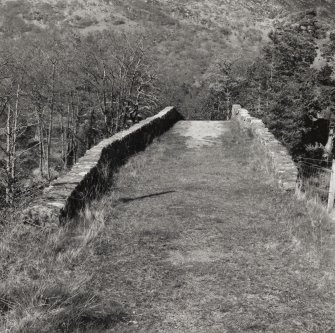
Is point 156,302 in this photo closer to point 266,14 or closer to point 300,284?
point 300,284

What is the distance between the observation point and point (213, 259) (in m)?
5.39

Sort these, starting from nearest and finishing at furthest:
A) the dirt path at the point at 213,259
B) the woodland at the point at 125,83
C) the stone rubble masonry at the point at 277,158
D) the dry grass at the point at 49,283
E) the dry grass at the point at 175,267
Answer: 1. the dry grass at the point at 49,283
2. the dry grass at the point at 175,267
3. the dirt path at the point at 213,259
4. the stone rubble masonry at the point at 277,158
5. the woodland at the point at 125,83

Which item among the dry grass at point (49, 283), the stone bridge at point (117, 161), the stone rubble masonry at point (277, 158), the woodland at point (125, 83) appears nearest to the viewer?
the dry grass at point (49, 283)

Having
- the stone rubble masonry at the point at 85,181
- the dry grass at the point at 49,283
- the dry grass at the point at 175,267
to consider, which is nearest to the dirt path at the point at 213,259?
the dry grass at the point at 175,267

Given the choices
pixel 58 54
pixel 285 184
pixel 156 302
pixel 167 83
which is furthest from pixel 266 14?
pixel 156 302

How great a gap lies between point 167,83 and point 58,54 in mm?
9899

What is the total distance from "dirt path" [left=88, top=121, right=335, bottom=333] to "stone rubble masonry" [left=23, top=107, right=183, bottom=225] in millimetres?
386

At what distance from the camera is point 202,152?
13414 mm

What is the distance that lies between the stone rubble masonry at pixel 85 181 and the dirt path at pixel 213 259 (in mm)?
386

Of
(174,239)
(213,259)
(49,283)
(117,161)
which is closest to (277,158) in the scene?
(117,161)

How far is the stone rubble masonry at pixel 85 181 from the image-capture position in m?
5.82

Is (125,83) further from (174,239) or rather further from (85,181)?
(174,239)

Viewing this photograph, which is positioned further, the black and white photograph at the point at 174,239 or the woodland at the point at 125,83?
the woodland at the point at 125,83

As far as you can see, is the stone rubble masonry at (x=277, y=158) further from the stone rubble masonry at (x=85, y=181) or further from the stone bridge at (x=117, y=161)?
the stone rubble masonry at (x=85, y=181)
